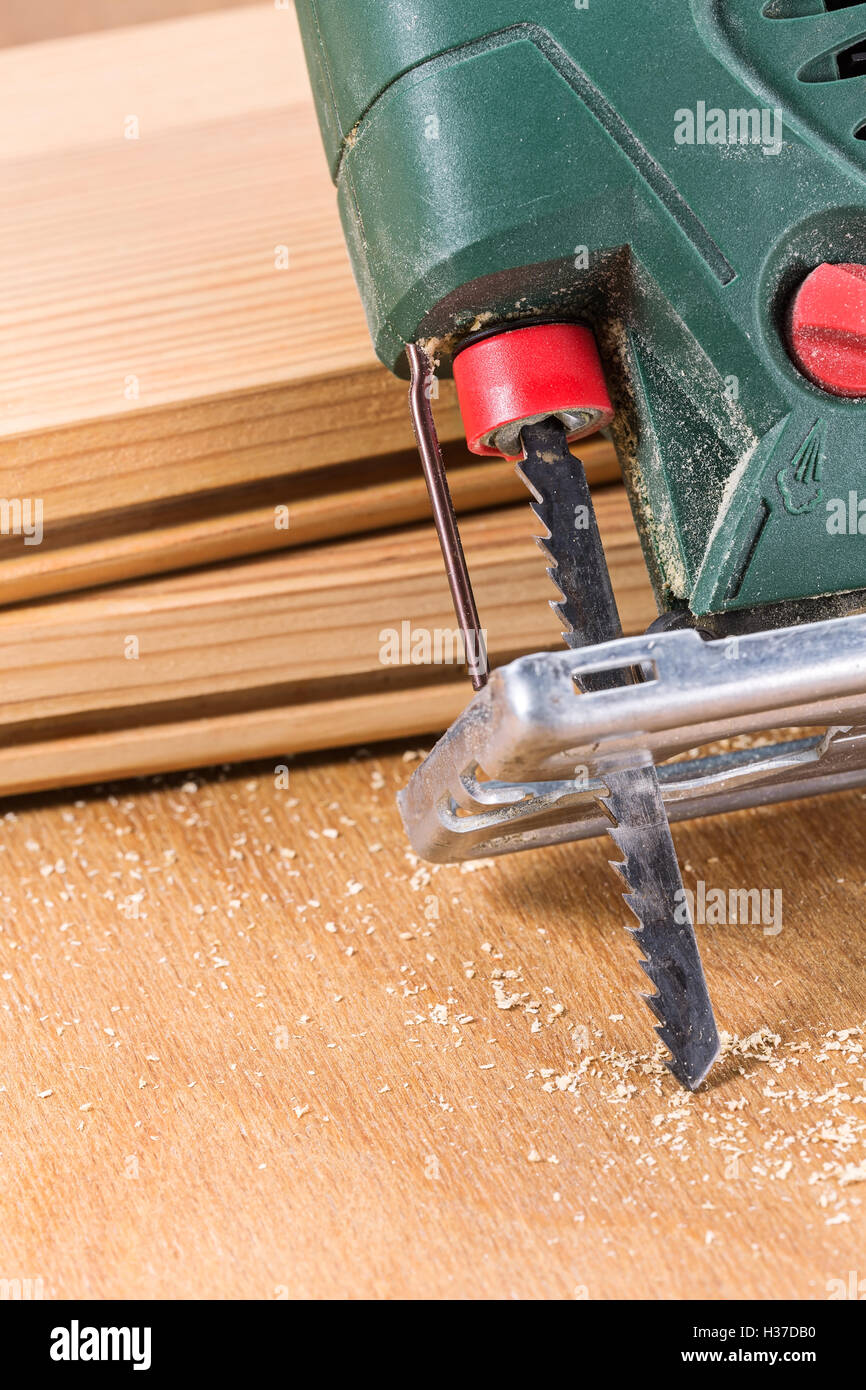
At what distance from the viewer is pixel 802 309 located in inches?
26.1

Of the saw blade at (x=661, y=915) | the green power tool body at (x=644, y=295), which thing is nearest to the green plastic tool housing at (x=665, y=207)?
the green power tool body at (x=644, y=295)

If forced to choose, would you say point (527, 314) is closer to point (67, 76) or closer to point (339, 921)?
point (339, 921)

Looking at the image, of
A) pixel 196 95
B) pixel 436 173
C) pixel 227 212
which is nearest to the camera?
pixel 436 173

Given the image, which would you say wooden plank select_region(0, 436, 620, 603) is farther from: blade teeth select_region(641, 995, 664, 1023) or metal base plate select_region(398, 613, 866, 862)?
blade teeth select_region(641, 995, 664, 1023)

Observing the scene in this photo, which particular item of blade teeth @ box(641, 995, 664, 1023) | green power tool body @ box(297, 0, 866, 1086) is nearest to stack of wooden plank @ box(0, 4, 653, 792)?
green power tool body @ box(297, 0, 866, 1086)

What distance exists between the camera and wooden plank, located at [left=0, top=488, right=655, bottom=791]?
39.1 inches

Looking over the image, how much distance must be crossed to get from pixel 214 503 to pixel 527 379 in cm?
39

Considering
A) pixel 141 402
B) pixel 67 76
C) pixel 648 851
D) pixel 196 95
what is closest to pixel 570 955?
pixel 648 851

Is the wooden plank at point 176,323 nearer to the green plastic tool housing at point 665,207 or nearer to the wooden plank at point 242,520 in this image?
the wooden plank at point 242,520

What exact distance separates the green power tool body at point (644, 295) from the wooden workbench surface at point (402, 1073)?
0.07m

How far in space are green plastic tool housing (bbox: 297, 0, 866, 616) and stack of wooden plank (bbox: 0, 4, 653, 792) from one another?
0.28 m

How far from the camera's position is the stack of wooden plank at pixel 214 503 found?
951mm

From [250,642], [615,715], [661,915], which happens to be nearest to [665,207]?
[615,715]

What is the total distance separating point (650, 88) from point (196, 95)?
716 millimetres
